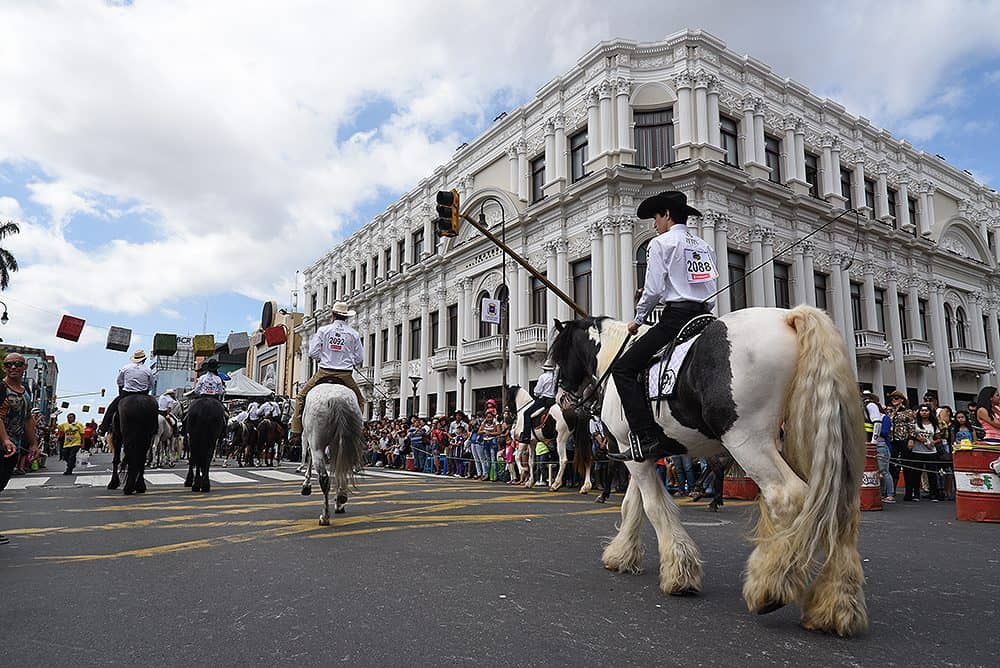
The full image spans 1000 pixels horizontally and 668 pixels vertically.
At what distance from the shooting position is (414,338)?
40.2 metres

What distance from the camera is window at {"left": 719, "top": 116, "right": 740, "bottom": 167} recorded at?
90.8ft

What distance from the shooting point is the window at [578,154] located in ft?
93.6

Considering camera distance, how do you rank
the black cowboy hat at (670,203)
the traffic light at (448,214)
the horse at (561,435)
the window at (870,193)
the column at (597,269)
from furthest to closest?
the window at (870,193), the column at (597,269), the traffic light at (448,214), the horse at (561,435), the black cowboy hat at (670,203)

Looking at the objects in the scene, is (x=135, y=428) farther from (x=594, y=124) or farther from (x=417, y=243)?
(x=417, y=243)

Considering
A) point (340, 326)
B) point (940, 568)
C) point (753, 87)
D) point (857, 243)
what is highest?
point (753, 87)

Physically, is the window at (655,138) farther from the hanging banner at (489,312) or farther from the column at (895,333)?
the column at (895,333)

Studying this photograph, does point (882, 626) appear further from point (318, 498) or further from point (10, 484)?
point (10, 484)

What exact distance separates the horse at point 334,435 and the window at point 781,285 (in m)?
24.8

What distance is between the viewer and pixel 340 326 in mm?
8219

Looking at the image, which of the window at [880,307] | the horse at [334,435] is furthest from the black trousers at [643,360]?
the window at [880,307]

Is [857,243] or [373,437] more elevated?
[857,243]

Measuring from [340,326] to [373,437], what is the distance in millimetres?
19027

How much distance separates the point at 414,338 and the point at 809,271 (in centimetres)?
2198

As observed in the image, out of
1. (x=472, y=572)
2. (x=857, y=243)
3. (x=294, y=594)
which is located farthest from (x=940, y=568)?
(x=857, y=243)
